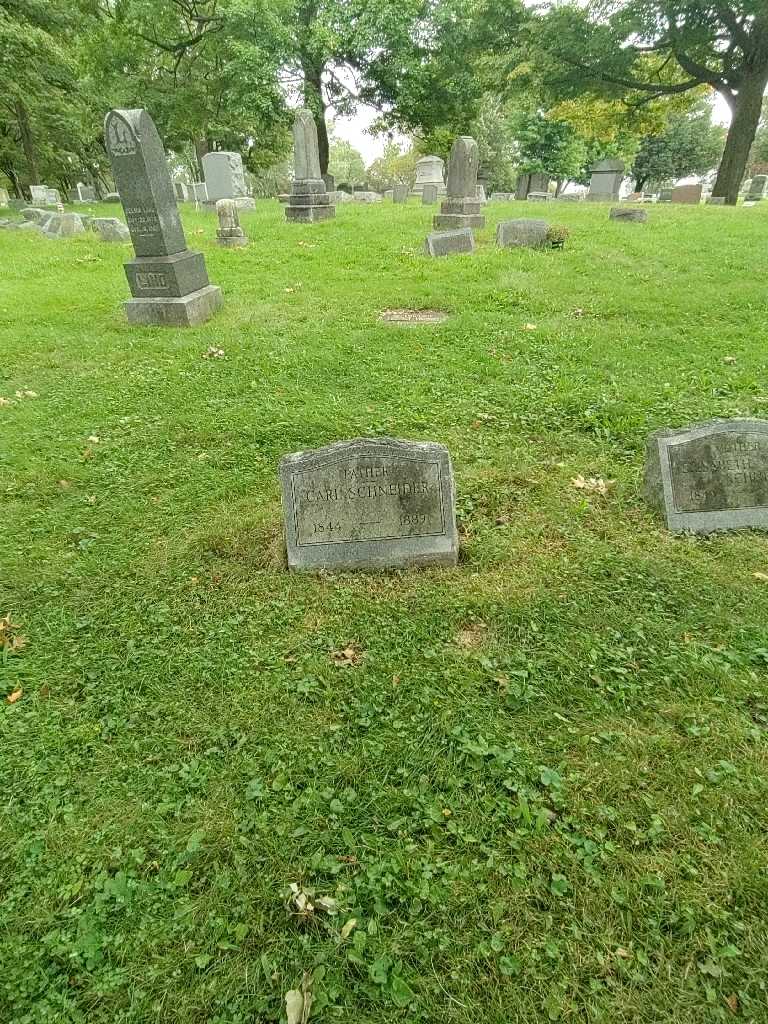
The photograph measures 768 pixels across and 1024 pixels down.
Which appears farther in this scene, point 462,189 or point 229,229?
point 462,189

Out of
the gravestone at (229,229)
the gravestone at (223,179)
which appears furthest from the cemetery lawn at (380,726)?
the gravestone at (223,179)

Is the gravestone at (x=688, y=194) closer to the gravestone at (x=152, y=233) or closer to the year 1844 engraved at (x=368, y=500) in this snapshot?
the gravestone at (x=152, y=233)

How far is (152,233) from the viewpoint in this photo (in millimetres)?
7219

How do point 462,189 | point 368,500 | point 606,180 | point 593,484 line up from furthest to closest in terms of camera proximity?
point 606,180 < point 462,189 < point 593,484 < point 368,500

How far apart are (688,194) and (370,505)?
29.8 m

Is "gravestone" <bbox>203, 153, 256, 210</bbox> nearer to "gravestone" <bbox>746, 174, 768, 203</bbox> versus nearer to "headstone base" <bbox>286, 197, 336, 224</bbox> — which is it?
"headstone base" <bbox>286, 197, 336, 224</bbox>

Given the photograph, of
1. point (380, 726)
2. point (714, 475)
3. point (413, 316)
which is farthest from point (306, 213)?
point (380, 726)

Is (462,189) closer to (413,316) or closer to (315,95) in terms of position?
(413,316)

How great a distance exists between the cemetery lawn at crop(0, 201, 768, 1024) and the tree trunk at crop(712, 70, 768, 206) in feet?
61.3

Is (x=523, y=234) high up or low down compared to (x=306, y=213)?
down

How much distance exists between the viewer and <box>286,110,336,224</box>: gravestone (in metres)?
15.1

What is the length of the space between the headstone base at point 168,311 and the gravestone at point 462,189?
793cm

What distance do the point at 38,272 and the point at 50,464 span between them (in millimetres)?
8418

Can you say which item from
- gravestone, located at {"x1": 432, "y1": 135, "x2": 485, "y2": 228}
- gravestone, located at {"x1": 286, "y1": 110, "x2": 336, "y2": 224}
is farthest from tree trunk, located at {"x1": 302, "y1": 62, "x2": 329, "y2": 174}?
gravestone, located at {"x1": 432, "y1": 135, "x2": 485, "y2": 228}
